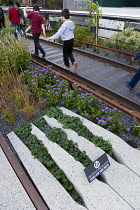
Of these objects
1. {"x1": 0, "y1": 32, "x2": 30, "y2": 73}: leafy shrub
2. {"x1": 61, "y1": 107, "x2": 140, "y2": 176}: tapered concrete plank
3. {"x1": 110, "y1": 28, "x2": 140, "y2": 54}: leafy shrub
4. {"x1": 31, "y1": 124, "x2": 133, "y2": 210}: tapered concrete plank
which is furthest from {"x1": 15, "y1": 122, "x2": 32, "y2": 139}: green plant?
{"x1": 110, "y1": 28, "x2": 140, "y2": 54}: leafy shrub

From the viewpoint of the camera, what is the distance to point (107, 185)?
2.15 meters

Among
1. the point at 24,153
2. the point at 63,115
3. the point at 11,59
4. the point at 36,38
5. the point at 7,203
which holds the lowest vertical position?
the point at 7,203

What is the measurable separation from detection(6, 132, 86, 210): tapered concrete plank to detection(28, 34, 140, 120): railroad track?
190 centimetres

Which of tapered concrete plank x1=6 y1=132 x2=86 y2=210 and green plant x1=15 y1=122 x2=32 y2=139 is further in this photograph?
green plant x1=15 y1=122 x2=32 y2=139

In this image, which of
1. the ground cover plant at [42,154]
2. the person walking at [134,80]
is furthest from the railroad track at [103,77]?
the ground cover plant at [42,154]

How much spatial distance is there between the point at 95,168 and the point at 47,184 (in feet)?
2.12

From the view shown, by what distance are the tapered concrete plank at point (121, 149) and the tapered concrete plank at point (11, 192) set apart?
1352mm

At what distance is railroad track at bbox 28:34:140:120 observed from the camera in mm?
3873

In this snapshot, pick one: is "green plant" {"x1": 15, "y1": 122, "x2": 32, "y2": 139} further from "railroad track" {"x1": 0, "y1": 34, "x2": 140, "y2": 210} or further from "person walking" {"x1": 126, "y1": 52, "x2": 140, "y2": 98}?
"person walking" {"x1": 126, "y1": 52, "x2": 140, "y2": 98}

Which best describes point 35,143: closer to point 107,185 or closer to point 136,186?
point 107,185

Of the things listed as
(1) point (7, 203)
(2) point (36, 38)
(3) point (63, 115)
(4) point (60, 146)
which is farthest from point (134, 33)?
(1) point (7, 203)

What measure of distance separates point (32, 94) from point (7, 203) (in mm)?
2308

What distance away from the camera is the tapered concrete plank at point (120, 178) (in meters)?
2.03

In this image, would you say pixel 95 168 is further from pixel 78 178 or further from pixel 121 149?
pixel 121 149
